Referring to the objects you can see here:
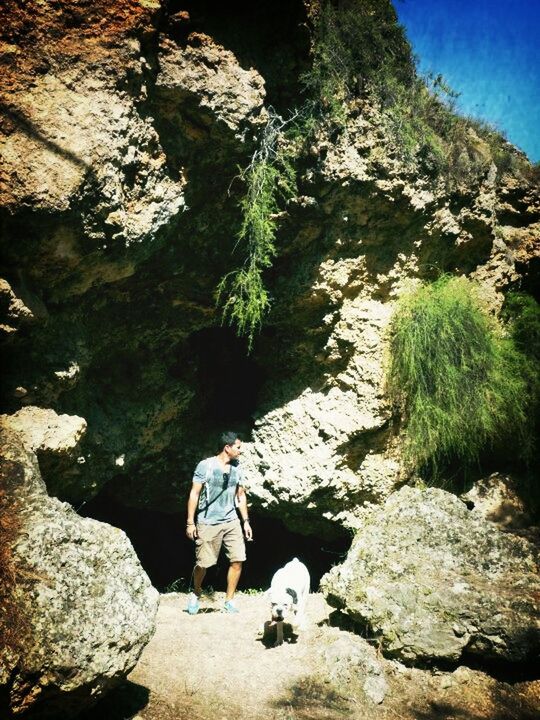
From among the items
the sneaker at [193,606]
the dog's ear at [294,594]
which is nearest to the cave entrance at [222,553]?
the sneaker at [193,606]

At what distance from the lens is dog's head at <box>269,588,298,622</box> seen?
4.27 m

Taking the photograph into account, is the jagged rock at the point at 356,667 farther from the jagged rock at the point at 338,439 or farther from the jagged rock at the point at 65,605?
the jagged rock at the point at 338,439

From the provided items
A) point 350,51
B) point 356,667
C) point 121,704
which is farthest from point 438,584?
point 350,51

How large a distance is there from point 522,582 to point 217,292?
159 inches

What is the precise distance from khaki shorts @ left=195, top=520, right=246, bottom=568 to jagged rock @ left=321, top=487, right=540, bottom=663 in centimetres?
95

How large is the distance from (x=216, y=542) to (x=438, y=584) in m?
2.19

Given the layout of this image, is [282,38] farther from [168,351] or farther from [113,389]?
[113,389]

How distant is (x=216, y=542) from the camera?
531 cm

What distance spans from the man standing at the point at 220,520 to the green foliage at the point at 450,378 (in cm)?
192

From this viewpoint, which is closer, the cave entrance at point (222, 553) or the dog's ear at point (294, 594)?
the dog's ear at point (294, 594)

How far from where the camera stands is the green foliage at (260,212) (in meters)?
4.88

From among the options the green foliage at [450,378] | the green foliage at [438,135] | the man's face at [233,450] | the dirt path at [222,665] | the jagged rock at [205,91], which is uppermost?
the green foliage at [438,135]

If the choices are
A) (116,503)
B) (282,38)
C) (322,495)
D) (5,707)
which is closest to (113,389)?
(116,503)

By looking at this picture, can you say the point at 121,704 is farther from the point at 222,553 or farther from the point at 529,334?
the point at 529,334
